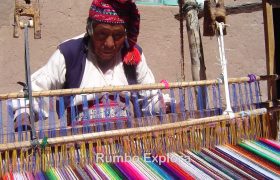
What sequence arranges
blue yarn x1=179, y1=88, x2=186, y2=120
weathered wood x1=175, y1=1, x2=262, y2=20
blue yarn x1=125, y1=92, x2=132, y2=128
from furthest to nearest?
weathered wood x1=175, y1=1, x2=262, y2=20 → blue yarn x1=179, y1=88, x2=186, y2=120 → blue yarn x1=125, y1=92, x2=132, y2=128

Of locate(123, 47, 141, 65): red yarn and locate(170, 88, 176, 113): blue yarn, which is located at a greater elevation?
locate(123, 47, 141, 65): red yarn

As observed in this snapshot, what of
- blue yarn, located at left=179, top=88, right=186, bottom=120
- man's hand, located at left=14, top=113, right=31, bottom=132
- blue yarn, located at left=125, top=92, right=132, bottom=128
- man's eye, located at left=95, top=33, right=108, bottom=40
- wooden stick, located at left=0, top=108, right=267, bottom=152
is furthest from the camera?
man's eye, located at left=95, top=33, right=108, bottom=40

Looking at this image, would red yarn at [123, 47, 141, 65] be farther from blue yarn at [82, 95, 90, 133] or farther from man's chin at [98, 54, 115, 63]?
blue yarn at [82, 95, 90, 133]

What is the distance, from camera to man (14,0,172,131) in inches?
70.1

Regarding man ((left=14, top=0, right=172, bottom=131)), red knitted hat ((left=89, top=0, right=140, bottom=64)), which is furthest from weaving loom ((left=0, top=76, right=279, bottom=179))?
red knitted hat ((left=89, top=0, right=140, bottom=64))

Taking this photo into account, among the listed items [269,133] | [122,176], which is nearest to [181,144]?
[122,176]

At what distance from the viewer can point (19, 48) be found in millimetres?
3443

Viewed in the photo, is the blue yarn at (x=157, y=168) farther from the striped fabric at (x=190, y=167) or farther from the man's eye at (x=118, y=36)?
the man's eye at (x=118, y=36)

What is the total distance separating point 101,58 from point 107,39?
17 cm

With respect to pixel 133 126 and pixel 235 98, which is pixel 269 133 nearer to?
pixel 235 98

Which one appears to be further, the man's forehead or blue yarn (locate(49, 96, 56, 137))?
the man's forehead

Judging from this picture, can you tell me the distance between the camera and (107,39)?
1.80 metres

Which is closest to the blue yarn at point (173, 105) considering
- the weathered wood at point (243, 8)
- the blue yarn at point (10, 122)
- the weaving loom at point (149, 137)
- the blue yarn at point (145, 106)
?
the weaving loom at point (149, 137)

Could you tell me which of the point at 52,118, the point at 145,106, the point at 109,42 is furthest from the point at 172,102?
the point at 52,118
